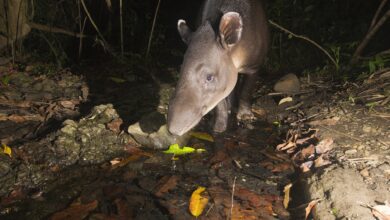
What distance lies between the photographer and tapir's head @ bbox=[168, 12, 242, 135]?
147 inches

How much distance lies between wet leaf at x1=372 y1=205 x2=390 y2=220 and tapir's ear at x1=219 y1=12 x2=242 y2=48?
6.38 feet

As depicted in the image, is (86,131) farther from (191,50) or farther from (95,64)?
(95,64)

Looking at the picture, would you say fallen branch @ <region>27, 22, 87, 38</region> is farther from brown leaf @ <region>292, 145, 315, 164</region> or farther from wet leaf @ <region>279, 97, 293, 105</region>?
brown leaf @ <region>292, 145, 315, 164</region>

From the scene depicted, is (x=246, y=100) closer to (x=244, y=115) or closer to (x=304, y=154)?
(x=244, y=115)

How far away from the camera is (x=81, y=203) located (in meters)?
3.53

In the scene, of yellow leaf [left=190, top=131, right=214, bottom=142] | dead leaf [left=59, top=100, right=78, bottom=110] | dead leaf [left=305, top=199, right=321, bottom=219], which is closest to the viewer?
dead leaf [left=305, top=199, right=321, bottom=219]

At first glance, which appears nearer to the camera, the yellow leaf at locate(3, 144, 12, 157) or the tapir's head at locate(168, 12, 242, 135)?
the tapir's head at locate(168, 12, 242, 135)

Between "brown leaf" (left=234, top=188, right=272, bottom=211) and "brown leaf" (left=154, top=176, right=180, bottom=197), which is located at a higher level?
"brown leaf" (left=234, top=188, right=272, bottom=211)

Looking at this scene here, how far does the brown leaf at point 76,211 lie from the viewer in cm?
334

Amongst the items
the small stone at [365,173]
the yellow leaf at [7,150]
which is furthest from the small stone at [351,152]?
the yellow leaf at [7,150]

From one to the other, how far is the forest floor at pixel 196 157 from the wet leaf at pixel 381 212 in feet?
0.04

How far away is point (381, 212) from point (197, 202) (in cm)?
139

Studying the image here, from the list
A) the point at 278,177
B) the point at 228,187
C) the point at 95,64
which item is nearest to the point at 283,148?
the point at 278,177

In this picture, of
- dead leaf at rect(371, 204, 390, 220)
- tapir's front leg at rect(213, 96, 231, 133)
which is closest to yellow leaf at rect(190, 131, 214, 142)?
tapir's front leg at rect(213, 96, 231, 133)
